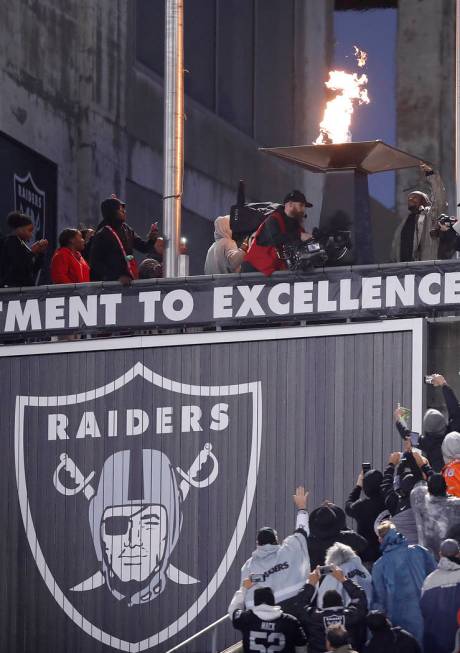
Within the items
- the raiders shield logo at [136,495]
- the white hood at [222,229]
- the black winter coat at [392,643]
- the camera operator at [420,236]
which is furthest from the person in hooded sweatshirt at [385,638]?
the white hood at [222,229]

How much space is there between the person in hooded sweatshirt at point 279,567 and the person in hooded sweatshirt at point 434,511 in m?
1.10

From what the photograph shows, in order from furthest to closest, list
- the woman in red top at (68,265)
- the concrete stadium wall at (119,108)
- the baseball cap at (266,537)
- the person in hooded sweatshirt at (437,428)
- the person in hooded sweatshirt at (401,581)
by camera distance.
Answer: the concrete stadium wall at (119,108) → the woman in red top at (68,265) → the person in hooded sweatshirt at (437,428) → the baseball cap at (266,537) → the person in hooded sweatshirt at (401,581)

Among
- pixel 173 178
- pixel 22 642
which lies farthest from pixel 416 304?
pixel 22 642

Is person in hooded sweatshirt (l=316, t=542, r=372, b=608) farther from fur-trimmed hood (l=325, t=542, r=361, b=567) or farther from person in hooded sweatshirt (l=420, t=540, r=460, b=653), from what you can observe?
person in hooded sweatshirt (l=420, t=540, r=460, b=653)

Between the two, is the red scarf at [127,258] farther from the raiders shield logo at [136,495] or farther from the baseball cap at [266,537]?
the baseball cap at [266,537]

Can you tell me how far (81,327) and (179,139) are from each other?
124 inches

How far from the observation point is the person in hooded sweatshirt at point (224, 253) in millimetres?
21062

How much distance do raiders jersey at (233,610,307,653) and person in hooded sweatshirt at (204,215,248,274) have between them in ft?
20.5

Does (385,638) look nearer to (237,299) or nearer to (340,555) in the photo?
(340,555)

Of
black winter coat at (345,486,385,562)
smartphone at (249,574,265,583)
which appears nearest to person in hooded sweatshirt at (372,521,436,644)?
smartphone at (249,574,265,583)

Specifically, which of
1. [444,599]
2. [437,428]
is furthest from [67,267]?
[444,599]

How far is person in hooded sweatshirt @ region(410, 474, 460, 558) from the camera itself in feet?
54.3

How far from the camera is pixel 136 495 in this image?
20734mm

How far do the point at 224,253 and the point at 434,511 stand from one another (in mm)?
5573
